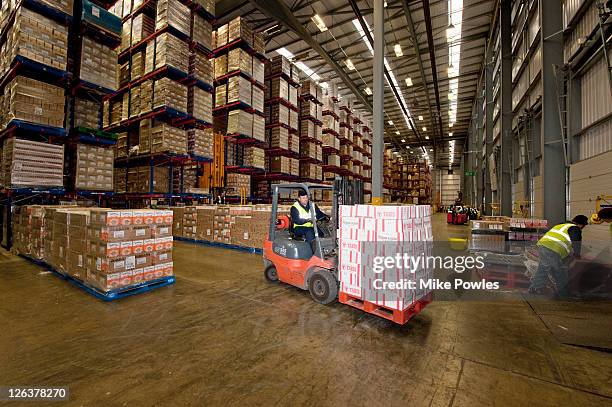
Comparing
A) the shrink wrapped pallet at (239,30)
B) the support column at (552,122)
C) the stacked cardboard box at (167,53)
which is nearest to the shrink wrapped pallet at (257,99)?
the shrink wrapped pallet at (239,30)

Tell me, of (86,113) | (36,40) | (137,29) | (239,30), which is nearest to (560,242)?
(86,113)

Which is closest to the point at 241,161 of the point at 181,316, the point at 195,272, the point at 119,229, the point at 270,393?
the point at 195,272

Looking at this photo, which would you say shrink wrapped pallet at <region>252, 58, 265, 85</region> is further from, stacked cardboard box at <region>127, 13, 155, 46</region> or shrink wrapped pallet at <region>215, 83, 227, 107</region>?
stacked cardboard box at <region>127, 13, 155, 46</region>

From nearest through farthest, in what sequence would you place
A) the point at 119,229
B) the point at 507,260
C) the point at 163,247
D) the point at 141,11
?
the point at 119,229, the point at 163,247, the point at 507,260, the point at 141,11

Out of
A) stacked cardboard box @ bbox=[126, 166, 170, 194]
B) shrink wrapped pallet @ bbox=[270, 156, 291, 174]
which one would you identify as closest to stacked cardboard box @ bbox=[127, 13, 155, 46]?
stacked cardboard box @ bbox=[126, 166, 170, 194]

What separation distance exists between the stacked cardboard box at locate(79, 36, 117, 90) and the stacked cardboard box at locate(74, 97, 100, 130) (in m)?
0.80

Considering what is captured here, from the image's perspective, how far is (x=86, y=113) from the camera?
7.73 metres

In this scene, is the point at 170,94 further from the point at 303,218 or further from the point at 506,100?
the point at 506,100

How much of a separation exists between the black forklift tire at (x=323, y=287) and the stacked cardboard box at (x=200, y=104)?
25.5 feet

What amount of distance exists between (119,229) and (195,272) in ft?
6.21

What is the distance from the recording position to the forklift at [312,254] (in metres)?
3.79

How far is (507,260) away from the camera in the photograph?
5141 mm

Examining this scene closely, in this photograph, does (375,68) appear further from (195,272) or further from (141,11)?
(141,11)

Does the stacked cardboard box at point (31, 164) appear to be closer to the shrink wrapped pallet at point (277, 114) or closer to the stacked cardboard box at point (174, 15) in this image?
the stacked cardboard box at point (174, 15)
